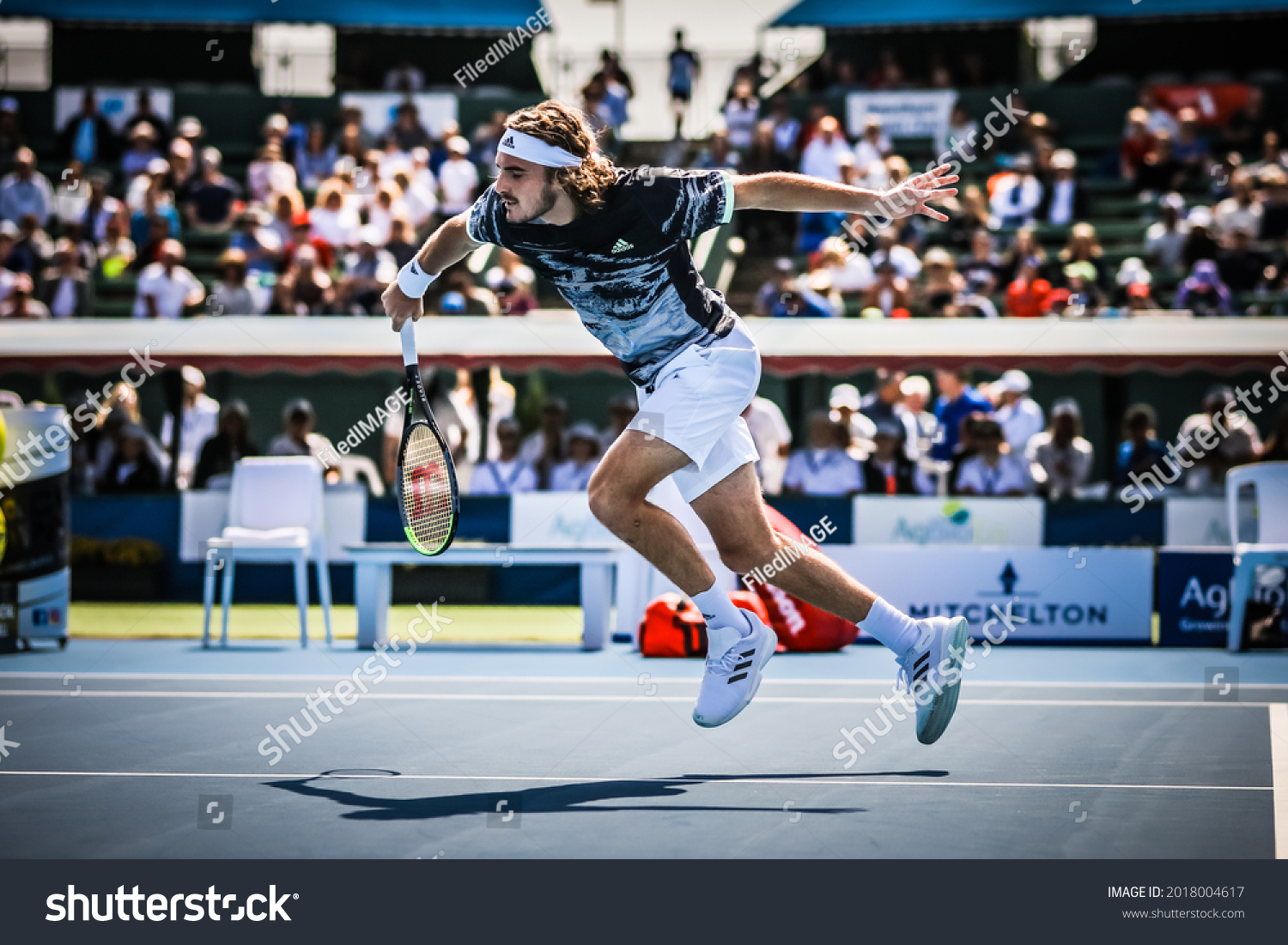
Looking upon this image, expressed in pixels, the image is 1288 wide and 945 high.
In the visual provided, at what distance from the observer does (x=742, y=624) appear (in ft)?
16.5

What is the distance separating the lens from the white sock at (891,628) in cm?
505

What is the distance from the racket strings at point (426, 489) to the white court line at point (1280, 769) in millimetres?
2803

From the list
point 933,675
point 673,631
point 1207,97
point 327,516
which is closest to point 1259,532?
point 673,631

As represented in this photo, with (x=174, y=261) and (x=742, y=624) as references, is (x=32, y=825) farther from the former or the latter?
(x=174, y=261)

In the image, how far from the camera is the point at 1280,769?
5160 mm

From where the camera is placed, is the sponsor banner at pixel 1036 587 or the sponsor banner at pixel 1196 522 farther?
the sponsor banner at pixel 1196 522

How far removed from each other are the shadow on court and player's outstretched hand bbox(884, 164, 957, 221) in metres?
1.85

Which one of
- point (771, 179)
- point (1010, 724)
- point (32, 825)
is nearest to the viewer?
point (32, 825)

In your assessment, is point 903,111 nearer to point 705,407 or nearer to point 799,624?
point 799,624

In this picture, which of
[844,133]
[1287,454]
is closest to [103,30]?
[844,133]

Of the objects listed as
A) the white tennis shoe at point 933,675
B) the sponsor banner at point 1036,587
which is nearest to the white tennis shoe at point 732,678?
the white tennis shoe at point 933,675

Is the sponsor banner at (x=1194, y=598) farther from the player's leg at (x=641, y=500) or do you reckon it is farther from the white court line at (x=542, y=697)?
the player's leg at (x=641, y=500)

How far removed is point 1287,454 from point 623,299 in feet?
27.2

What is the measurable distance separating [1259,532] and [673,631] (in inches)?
167
